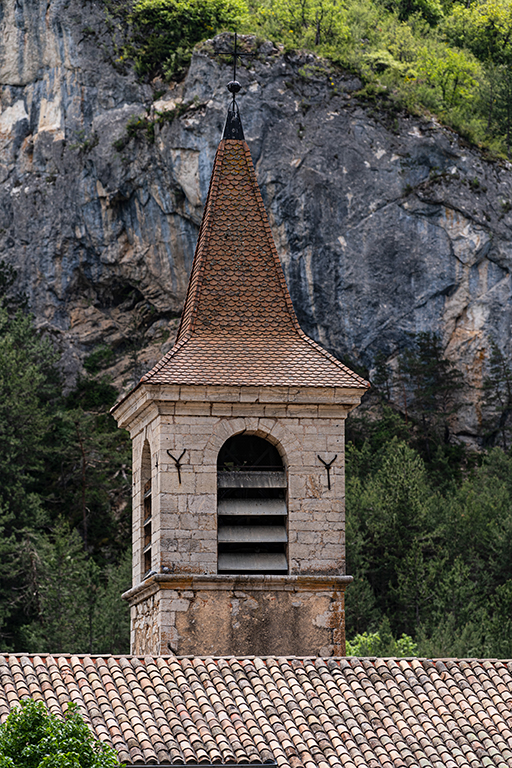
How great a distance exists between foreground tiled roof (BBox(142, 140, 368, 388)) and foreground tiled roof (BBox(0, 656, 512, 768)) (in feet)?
13.1

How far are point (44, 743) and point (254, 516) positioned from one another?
25.7ft

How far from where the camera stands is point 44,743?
35.6ft

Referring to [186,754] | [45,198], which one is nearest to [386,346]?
[45,198]

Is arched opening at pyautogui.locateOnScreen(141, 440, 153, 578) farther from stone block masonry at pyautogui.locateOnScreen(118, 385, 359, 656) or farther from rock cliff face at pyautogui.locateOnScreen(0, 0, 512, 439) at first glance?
rock cliff face at pyautogui.locateOnScreen(0, 0, 512, 439)

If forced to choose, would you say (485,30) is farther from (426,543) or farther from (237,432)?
(237,432)

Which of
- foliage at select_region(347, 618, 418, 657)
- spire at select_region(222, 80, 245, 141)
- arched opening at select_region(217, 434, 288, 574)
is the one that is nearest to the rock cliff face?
foliage at select_region(347, 618, 418, 657)

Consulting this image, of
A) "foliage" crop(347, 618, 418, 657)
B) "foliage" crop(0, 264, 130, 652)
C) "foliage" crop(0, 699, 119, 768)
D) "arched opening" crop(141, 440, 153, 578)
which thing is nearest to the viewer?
"foliage" crop(0, 699, 119, 768)

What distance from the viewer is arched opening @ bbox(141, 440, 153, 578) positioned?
1856cm

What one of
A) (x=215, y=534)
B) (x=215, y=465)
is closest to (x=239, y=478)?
(x=215, y=465)

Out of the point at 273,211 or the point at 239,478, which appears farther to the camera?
the point at 273,211

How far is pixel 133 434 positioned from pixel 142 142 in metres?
53.2

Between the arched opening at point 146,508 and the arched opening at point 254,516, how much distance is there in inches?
39.5

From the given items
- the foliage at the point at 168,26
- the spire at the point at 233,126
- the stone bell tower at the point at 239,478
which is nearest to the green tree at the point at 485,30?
the foliage at the point at 168,26

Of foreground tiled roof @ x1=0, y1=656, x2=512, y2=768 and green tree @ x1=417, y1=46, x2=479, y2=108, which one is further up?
green tree @ x1=417, y1=46, x2=479, y2=108
